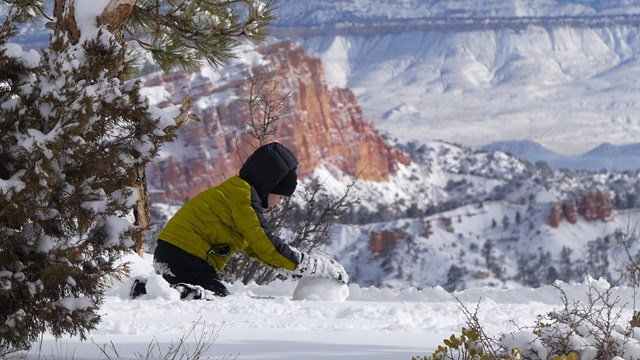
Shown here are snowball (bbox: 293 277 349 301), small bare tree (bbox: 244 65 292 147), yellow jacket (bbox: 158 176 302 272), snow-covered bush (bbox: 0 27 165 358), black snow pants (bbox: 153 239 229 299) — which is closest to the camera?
snow-covered bush (bbox: 0 27 165 358)

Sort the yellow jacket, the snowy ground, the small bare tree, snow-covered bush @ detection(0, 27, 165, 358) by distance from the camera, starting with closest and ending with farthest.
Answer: snow-covered bush @ detection(0, 27, 165, 358) → the snowy ground → the yellow jacket → the small bare tree

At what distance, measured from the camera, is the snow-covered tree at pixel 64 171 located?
14.8 feet

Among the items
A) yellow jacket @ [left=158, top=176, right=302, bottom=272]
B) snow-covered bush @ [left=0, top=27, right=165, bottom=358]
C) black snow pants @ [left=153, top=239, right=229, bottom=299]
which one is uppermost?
snow-covered bush @ [left=0, top=27, right=165, bottom=358]

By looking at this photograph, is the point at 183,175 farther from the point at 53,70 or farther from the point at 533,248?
the point at 53,70

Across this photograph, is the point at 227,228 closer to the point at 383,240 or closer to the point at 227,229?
the point at 227,229

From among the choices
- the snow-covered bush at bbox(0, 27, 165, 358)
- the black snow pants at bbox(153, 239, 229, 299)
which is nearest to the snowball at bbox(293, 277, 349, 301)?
the black snow pants at bbox(153, 239, 229, 299)

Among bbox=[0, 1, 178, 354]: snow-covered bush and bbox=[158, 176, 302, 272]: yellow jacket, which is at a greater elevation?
bbox=[0, 1, 178, 354]: snow-covered bush

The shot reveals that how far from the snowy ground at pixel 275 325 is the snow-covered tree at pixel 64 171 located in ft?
0.90

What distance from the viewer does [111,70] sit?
16.1 ft

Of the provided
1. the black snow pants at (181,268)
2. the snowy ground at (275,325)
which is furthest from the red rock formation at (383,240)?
the black snow pants at (181,268)

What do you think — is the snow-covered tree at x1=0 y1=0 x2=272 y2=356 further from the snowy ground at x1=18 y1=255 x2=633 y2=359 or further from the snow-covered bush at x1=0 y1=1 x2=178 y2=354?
the snowy ground at x1=18 y1=255 x2=633 y2=359

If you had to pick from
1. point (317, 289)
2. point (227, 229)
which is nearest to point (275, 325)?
point (227, 229)

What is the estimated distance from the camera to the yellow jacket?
764 cm

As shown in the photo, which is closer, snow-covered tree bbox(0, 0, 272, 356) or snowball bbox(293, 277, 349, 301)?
snow-covered tree bbox(0, 0, 272, 356)
